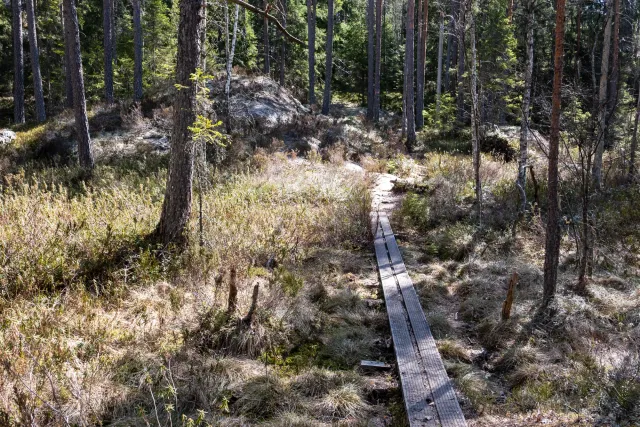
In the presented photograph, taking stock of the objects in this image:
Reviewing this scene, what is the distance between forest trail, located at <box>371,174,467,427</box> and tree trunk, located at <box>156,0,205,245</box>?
3234 millimetres

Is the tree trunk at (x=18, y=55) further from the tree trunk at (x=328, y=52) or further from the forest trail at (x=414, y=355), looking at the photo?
the forest trail at (x=414, y=355)

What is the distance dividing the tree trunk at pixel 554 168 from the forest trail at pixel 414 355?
187 centimetres

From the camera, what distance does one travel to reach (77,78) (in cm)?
1314

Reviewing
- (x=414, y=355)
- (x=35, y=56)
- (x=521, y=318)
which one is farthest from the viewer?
(x=35, y=56)

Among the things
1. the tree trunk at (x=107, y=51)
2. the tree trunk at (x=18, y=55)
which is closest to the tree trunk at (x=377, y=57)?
the tree trunk at (x=107, y=51)

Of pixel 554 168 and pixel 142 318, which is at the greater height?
pixel 554 168

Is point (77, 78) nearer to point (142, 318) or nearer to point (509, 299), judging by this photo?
point (142, 318)

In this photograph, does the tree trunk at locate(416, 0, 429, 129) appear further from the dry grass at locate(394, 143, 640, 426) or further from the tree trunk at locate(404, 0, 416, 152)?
the dry grass at locate(394, 143, 640, 426)

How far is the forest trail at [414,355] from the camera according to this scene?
3.75 metres

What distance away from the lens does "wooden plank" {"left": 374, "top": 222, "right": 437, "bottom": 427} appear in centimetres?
374

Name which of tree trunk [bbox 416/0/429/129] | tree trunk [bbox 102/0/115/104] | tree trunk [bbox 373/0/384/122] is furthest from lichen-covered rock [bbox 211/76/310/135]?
tree trunk [bbox 416/0/429/129]

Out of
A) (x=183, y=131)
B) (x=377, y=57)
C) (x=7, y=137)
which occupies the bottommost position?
(x=183, y=131)

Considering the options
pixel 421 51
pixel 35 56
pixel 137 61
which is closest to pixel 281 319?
pixel 137 61

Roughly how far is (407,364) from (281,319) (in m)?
1.51
